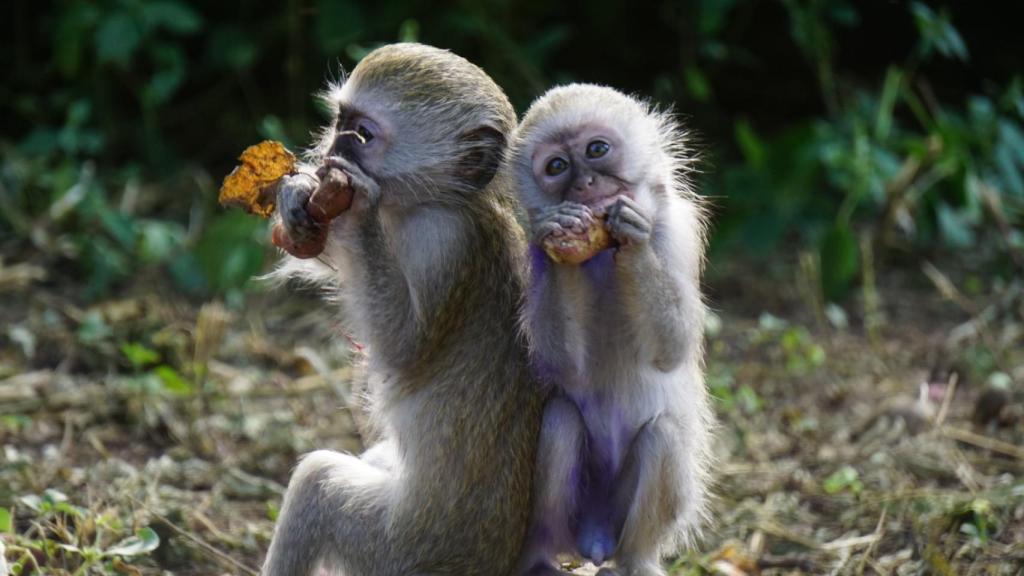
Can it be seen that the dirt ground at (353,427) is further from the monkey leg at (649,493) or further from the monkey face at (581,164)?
the monkey face at (581,164)

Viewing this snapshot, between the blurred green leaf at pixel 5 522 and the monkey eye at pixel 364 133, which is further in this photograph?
the blurred green leaf at pixel 5 522

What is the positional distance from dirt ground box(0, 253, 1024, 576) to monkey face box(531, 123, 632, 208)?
96 centimetres

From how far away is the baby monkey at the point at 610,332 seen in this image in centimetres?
379

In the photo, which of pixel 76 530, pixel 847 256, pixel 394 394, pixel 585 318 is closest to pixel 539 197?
pixel 585 318

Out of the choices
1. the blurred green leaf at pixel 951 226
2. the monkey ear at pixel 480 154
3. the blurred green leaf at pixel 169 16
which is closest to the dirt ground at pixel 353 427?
the blurred green leaf at pixel 951 226

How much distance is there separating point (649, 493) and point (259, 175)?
4.96 feet

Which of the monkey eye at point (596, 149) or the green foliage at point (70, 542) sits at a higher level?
the monkey eye at point (596, 149)

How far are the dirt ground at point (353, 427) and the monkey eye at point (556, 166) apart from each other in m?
0.97

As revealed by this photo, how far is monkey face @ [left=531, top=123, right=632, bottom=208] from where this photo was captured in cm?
382

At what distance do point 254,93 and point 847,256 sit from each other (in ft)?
13.4

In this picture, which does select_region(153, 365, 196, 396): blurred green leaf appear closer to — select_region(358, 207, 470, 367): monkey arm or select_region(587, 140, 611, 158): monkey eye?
select_region(358, 207, 470, 367): monkey arm

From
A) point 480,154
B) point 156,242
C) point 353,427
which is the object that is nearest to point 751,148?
point 353,427

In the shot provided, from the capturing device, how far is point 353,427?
5875 mm

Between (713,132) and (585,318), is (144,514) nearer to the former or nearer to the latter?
(585,318)
